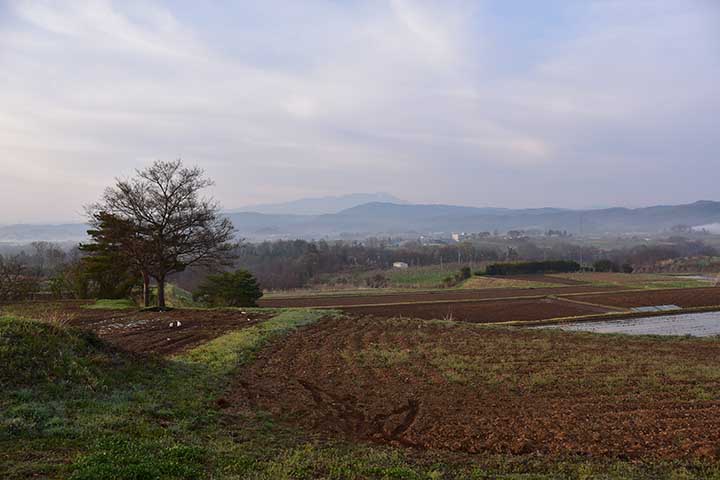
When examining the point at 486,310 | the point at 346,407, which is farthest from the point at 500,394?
the point at 486,310

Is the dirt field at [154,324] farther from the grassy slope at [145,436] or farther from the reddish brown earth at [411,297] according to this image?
the reddish brown earth at [411,297]

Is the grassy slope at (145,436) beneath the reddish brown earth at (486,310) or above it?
above

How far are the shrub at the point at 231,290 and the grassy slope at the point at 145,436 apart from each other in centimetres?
2235

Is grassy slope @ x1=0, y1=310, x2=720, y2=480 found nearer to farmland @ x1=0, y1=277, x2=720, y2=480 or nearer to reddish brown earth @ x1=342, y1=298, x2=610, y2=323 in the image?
farmland @ x1=0, y1=277, x2=720, y2=480

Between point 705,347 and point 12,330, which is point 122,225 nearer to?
point 12,330

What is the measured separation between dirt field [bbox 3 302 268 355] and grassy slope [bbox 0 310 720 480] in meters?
3.94

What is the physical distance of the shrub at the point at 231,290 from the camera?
109 feet

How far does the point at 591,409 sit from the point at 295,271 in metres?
73.2

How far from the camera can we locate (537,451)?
7414 mm

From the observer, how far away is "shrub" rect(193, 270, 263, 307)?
109ft

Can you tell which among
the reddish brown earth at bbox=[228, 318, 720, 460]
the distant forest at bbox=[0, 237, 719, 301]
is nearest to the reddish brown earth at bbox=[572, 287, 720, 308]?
the reddish brown earth at bbox=[228, 318, 720, 460]

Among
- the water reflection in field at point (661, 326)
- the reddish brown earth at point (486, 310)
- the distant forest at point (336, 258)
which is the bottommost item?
the water reflection in field at point (661, 326)

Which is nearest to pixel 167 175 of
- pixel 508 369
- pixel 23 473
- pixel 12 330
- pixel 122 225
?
pixel 122 225

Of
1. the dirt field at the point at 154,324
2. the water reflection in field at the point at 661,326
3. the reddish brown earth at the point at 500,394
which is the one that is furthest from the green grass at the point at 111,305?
the water reflection in field at the point at 661,326
